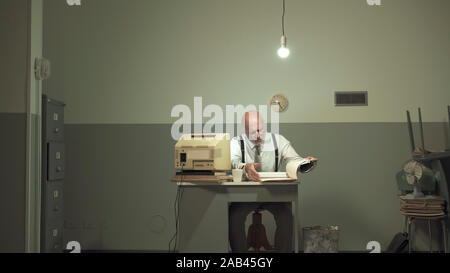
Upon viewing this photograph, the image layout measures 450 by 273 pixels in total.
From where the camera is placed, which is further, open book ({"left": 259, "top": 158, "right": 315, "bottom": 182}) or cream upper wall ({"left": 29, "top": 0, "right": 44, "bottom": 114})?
cream upper wall ({"left": 29, "top": 0, "right": 44, "bottom": 114})

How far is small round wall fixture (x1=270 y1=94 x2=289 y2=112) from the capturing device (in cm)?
527

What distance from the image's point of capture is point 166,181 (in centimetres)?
527

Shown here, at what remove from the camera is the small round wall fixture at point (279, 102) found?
5270 millimetres

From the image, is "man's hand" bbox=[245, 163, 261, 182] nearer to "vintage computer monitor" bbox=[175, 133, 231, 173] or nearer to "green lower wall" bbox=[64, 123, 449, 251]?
"vintage computer monitor" bbox=[175, 133, 231, 173]

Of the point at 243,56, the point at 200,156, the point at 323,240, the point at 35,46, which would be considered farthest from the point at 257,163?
the point at 35,46

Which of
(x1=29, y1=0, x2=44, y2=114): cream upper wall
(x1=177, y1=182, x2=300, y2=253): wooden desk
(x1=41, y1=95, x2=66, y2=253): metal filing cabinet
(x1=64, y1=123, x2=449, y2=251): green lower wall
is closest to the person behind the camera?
(x1=177, y1=182, x2=300, y2=253): wooden desk

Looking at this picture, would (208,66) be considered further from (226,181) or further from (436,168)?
(436,168)

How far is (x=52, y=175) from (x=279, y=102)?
2.47 metres

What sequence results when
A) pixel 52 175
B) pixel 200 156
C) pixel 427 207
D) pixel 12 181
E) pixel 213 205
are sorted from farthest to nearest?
pixel 52 175 < pixel 427 207 < pixel 12 181 < pixel 200 156 < pixel 213 205

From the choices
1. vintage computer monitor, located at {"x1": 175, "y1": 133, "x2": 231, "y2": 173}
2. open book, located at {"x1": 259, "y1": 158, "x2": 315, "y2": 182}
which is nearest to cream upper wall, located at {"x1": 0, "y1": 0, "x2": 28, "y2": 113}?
vintage computer monitor, located at {"x1": 175, "y1": 133, "x2": 231, "y2": 173}

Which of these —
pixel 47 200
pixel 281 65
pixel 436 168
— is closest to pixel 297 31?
pixel 281 65

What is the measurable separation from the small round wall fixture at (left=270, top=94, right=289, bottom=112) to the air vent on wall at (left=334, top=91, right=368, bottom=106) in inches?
22.0

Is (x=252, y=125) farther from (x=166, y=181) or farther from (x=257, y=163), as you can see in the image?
(x=166, y=181)

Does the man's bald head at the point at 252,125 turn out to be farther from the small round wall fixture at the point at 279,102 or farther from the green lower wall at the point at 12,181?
the green lower wall at the point at 12,181
